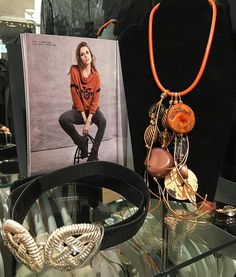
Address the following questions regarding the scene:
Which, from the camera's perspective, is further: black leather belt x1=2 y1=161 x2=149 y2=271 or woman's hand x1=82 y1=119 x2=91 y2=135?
woman's hand x1=82 y1=119 x2=91 y2=135

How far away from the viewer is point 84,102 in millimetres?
460

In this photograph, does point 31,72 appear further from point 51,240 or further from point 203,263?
point 203,263

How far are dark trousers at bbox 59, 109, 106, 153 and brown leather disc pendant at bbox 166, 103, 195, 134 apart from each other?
0.10m

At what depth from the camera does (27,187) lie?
0.43 metres

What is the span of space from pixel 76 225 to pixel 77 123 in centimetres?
19

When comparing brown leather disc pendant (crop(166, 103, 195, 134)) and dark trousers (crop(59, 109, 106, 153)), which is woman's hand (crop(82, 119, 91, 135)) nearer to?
dark trousers (crop(59, 109, 106, 153))

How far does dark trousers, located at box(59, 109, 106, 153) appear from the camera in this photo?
448 mm

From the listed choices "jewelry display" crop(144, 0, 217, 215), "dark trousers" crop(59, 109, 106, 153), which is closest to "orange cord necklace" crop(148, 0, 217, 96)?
"jewelry display" crop(144, 0, 217, 215)

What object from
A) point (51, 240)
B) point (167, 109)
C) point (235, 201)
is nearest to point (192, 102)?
point (167, 109)

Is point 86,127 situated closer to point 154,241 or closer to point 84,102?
point 84,102

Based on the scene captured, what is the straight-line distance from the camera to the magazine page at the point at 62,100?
41 centimetres

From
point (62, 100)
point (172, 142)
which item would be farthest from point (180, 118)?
point (62, 100)

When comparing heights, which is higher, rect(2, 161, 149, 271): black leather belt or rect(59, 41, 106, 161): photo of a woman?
rect(59, 41, 106, 161): photo of a woman

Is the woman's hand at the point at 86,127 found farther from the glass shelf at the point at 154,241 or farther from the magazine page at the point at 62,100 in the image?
the glass shelf at the point at 154,241
